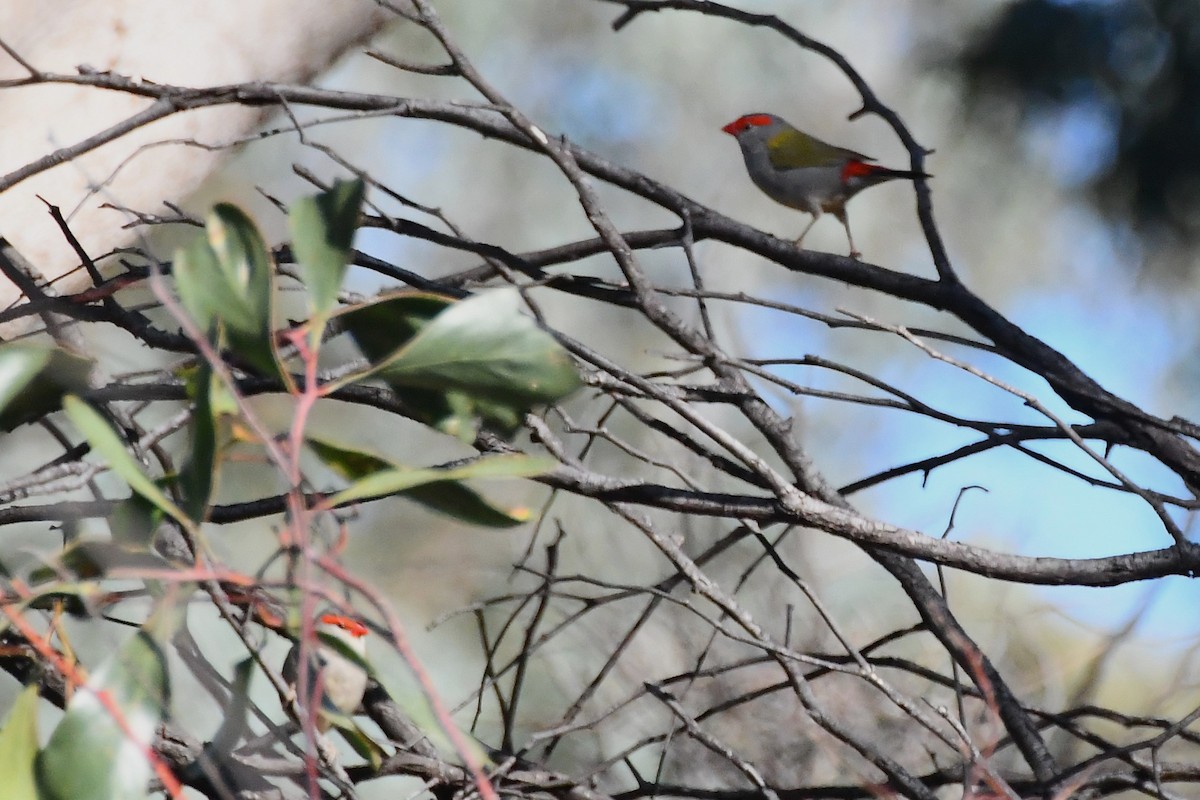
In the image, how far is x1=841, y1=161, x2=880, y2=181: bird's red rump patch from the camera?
2.69m

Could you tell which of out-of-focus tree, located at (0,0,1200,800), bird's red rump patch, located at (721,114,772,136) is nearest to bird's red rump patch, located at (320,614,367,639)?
out-of-focus tree, located at (0,0,1200,800)

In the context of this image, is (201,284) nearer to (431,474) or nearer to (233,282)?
(233,282)

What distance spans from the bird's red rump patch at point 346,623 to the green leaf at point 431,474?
7.8 inches

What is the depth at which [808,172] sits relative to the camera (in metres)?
2.81

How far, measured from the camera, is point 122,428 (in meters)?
0.94

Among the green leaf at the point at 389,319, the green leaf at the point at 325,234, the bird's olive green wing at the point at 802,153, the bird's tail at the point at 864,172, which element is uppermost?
the bird's olive green wing at the point at 802,153

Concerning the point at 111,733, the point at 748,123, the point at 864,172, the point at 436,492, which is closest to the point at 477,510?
the point at 436,492

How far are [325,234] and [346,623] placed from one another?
33 cm

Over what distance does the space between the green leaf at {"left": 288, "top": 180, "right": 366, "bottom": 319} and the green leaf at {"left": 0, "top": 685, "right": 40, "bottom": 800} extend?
23 cm

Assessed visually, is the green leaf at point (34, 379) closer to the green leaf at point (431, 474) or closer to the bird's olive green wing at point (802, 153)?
the green leaf at point (431, 474)

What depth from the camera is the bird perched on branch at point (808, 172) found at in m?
2.76

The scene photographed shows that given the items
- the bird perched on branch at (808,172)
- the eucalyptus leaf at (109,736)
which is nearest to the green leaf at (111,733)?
the eucalyptus leaf at (109,736)

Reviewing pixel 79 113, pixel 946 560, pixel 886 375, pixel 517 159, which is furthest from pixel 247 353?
pixel 517 159

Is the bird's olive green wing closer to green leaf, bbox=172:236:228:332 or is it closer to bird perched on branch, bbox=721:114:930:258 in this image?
bird perched on branch, bbox=721:114:930:258
